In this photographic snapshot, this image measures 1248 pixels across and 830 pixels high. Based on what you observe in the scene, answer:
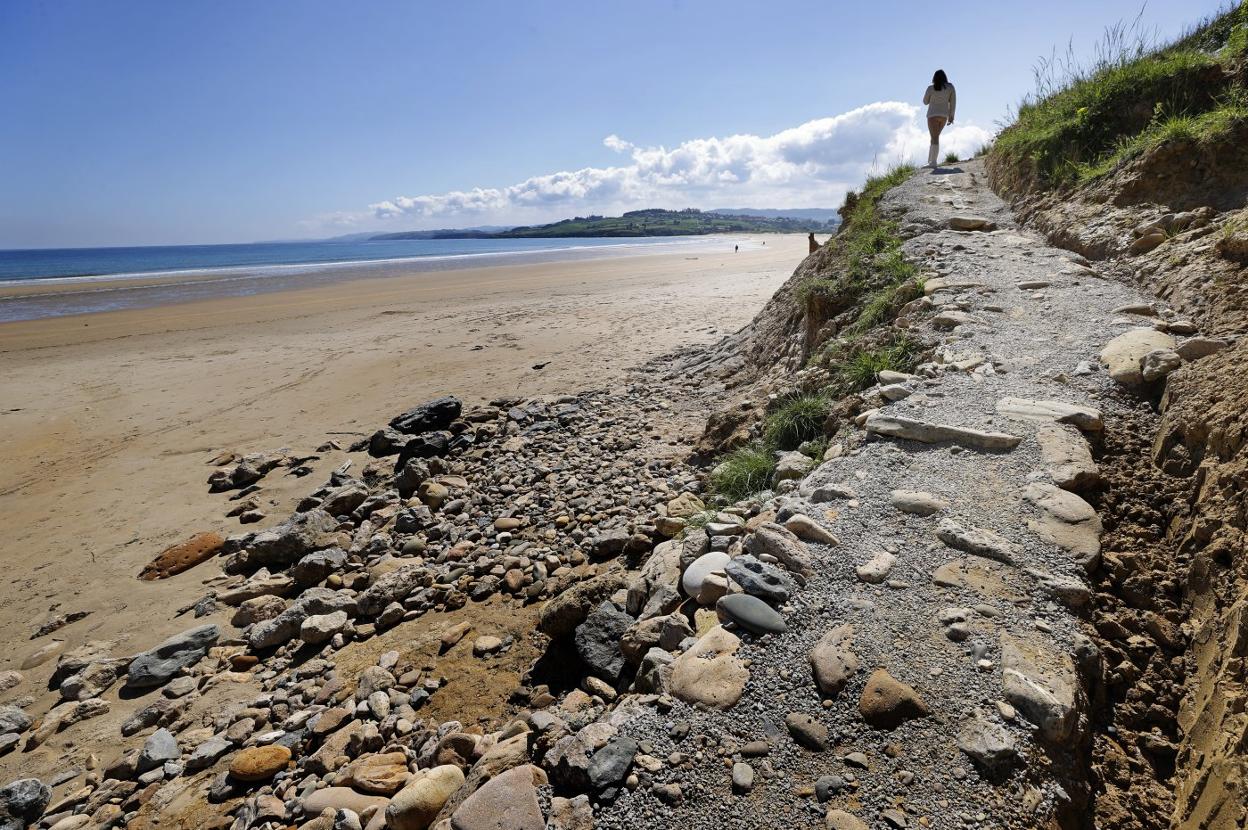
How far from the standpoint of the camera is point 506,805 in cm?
230

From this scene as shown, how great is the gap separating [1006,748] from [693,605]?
1.55m

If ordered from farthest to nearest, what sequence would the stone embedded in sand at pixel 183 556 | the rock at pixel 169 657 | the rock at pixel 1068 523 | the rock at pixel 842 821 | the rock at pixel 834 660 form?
1. the stone embedded in sand at pixel 183 556
2. the rock at pixel 169 657
3. the rock at pixel 1068 523
4. the rock at pixel 834 660
5. the rock at pixel 842 821

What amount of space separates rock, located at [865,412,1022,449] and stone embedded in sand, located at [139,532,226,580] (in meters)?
6.78

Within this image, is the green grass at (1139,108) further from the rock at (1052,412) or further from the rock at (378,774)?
the rock at (378,774)

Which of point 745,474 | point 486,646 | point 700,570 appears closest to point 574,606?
point 486,646

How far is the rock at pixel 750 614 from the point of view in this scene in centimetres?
271

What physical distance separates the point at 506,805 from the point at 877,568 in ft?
6.43

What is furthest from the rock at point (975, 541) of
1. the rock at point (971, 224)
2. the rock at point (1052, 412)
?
the rock at point (971, 224)

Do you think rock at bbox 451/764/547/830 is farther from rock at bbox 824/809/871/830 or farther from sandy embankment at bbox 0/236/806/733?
sandy embankment at bbox 0/236/806/733

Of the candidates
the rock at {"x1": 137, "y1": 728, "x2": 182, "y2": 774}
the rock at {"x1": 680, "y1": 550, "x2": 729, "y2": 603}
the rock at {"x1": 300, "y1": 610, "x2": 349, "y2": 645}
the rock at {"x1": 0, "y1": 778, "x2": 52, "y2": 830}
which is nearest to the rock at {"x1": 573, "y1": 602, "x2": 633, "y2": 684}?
the rock at {"x1": 680, "y1": 550, "x2": 729, "y2": 603}

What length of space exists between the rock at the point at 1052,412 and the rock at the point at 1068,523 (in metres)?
0.78

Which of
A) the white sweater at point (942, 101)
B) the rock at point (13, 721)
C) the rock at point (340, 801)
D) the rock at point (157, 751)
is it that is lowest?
the rock at point (13, 721)

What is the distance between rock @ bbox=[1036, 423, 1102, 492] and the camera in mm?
3250

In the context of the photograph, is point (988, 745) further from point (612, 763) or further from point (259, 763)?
point (259, 763)
